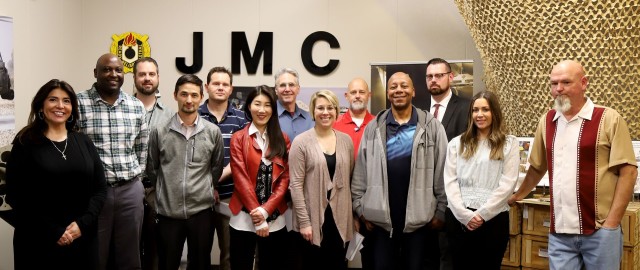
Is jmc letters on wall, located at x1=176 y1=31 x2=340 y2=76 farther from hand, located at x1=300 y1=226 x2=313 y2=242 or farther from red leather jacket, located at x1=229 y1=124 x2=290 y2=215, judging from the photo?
hand, located at x1=300 y1=226 x2=313 y2=242

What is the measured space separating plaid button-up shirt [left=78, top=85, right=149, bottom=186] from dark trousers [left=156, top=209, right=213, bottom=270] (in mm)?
343

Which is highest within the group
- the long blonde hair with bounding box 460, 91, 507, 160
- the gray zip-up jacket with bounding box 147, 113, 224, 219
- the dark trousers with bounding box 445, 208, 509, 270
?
the long blonde hair with bounding box 460, 91, 507, 160

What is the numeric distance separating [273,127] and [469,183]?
112 cm

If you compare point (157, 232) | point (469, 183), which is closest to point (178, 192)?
point (157, 232)

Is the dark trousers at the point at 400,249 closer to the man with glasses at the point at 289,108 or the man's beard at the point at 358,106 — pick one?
the man with glasses at the point at 289,108

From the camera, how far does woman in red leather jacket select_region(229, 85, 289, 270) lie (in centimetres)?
311

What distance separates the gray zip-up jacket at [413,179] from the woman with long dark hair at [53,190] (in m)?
1.38

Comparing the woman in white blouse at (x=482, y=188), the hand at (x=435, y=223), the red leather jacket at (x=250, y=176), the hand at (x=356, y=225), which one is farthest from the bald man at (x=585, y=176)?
the red leather jacket at (x=250, y=176)

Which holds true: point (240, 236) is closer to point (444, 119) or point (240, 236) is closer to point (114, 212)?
point (114, 212)

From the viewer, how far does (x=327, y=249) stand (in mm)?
3117

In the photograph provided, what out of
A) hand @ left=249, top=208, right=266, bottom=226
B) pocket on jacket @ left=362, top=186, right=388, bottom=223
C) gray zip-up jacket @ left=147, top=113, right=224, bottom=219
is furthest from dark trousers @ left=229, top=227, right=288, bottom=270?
pocket on jacket @ left=362, top=186, right=388, bottom=223

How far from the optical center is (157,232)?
3207 mm

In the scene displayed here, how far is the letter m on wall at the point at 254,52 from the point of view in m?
5.39

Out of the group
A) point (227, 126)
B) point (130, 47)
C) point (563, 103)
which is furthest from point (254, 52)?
point (563, 103)
